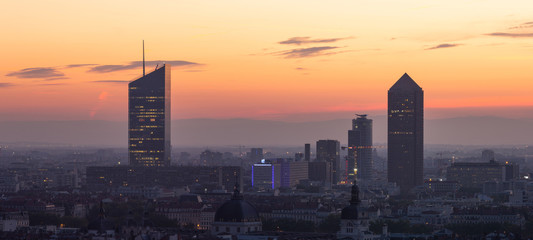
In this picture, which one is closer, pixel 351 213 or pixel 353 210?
pixel 351 213

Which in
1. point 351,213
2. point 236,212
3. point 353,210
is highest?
point 353,210

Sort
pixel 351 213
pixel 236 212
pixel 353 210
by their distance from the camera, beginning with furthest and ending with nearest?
1. pixel 236 212
2. pixel 353 210
3. pixel 351 213

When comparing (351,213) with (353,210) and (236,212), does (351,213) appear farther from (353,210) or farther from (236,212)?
(236,212)

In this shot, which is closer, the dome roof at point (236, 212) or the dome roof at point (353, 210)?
the dome roof at point (353, 210)

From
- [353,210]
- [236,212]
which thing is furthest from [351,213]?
[236,212]

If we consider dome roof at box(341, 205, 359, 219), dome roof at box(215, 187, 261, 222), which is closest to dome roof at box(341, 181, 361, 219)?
dome roof at box(341, 205, 359, 219)

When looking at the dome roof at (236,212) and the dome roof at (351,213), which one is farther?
the dome roof at (236,212)

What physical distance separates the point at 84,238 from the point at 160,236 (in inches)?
272

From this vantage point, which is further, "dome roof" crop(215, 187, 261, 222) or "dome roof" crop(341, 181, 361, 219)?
"dome roof" crop(215, 187, 261, 222)

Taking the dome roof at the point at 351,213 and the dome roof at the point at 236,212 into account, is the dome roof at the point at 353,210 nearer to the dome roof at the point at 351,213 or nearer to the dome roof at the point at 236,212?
the dome roof at the point at 351,213

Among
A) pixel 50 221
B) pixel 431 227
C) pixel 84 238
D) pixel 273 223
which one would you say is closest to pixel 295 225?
pixel 273 223

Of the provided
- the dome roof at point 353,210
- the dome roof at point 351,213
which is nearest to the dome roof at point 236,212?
the dome roof at point 353,210

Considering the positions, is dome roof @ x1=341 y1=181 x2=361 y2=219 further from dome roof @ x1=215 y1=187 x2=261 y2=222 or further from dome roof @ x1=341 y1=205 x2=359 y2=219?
dome roof @ x1=215 y1=187 x2=261 y2=222

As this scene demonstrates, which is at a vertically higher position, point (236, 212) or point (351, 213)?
point (351, 213)
